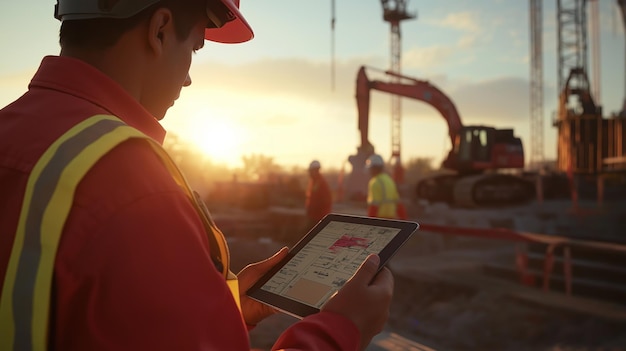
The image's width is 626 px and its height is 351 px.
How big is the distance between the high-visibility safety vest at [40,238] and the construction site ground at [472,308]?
3.17m

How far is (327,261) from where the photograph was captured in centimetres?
155

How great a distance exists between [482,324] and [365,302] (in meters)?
6.75

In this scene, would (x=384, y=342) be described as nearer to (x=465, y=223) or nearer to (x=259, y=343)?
(x=259, y=343)

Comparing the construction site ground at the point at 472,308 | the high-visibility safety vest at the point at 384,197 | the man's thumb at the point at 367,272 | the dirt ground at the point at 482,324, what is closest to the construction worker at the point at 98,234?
the man's thumb at the point at 367,272

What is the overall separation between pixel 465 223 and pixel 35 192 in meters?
15.3

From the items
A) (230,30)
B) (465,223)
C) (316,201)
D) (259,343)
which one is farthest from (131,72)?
(465,223)

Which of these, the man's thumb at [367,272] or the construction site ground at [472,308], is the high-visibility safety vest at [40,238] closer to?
the man's thumb at [367,272]

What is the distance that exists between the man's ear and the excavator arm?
18269 mm

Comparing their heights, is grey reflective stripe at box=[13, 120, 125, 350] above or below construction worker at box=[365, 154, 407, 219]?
above

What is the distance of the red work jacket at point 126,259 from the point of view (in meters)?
0.83

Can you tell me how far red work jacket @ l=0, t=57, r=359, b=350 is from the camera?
32.5 inches

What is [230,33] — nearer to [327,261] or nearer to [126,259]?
[327,261]

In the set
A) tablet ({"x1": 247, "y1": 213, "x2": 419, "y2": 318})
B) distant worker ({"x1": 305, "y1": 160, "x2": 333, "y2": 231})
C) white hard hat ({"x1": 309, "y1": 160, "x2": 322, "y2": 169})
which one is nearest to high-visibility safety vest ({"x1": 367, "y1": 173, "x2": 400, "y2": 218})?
distant worker ({"x1": 305, "y1": 160, "x2": 333, "y2": 231})

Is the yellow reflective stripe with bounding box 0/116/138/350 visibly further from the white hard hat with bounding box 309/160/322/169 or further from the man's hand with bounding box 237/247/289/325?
the white hard hat with bounding box 309/160/322/169
